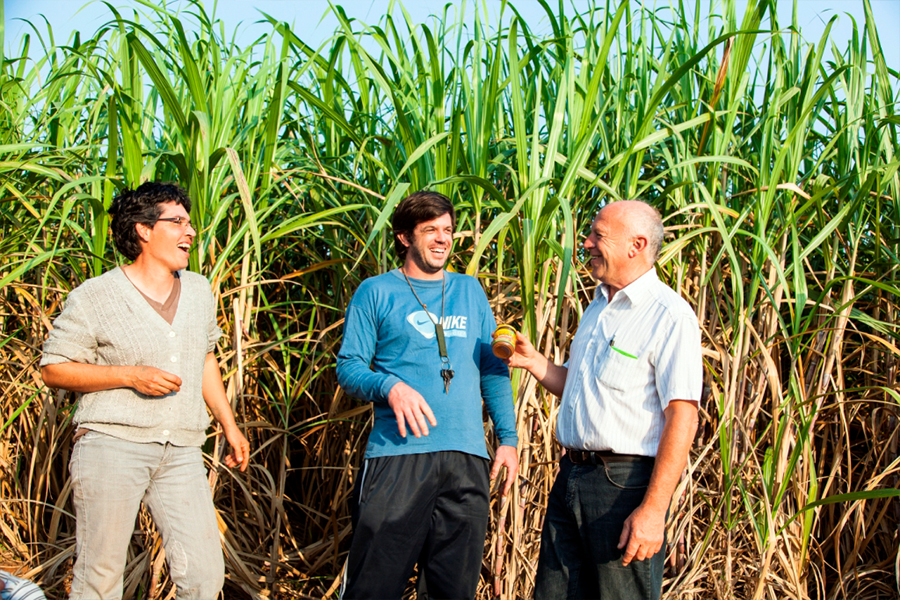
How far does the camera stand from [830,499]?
221cm

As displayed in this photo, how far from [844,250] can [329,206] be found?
6.89 ft

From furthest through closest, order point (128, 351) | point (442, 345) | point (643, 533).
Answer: point (442, 345)
point (128, 351)
point (643, 533)

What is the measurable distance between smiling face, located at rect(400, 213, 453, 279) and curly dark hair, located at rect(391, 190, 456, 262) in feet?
0.04

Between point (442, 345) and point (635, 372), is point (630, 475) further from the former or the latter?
point (442, 345)

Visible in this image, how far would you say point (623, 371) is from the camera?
5.89 ft

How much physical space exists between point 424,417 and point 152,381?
0.74 metres

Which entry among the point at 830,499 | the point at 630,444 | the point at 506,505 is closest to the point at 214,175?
the point at 506,505

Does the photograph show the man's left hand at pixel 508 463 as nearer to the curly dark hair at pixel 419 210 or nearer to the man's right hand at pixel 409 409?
the man's right hand at pixel 409 409

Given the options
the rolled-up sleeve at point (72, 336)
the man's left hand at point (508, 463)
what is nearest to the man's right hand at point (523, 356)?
the man's left hand at point (508, 463)

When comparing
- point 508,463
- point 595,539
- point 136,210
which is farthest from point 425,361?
point 136,210

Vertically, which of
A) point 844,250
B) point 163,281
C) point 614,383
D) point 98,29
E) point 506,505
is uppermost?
point 98,29

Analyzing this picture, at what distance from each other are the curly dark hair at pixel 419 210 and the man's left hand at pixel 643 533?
1018 mm

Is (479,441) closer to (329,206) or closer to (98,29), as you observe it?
(329,206)

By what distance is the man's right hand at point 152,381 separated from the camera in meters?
1.89
